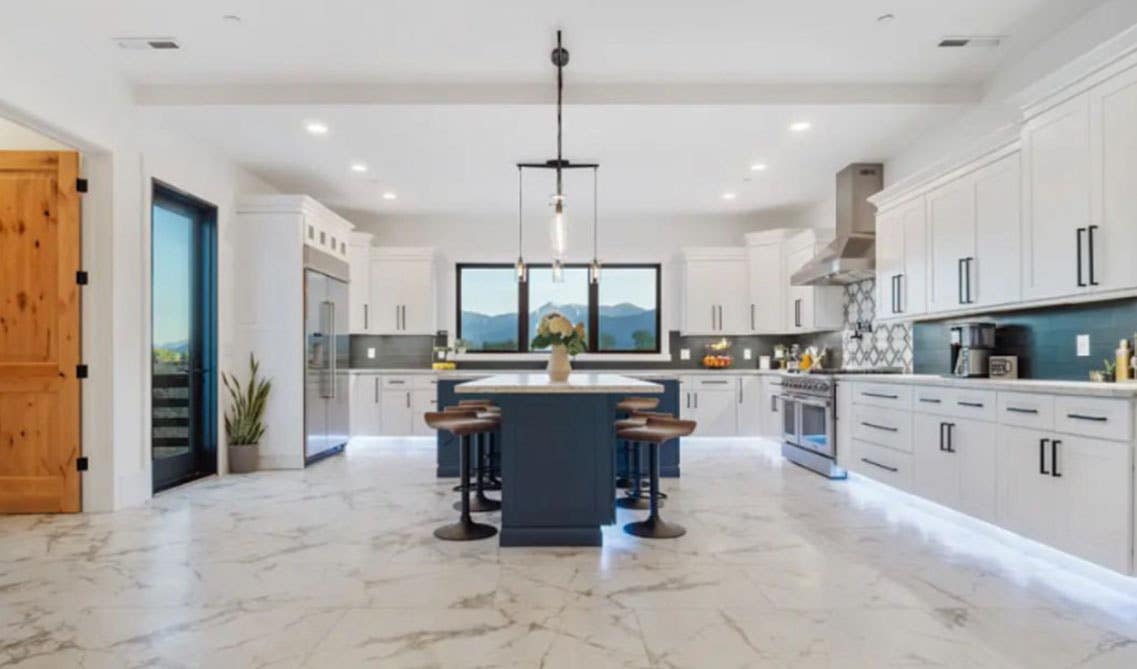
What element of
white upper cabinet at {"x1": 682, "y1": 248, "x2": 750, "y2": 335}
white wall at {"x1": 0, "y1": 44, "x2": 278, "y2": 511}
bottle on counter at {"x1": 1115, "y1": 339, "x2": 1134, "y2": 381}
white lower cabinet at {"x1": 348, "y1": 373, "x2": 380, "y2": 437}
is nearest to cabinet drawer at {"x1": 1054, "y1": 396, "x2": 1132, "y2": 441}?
bottle on counter at {"x1": 1115, "y1": 339, "x2": 1134, "y2": 381}

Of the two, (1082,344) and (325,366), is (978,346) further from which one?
(325,366)

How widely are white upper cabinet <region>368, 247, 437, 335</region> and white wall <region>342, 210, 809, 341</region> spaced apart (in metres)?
0.35

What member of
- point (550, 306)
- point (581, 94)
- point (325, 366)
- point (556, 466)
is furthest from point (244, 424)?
point (581, 94)

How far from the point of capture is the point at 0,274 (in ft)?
14.6

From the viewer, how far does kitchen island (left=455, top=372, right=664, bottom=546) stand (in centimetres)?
363

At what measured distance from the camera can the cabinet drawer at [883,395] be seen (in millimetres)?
4715

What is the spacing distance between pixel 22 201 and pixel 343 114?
2068 mm

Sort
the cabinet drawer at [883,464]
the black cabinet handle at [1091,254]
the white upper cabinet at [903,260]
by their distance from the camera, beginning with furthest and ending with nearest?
the white upper cabinet at [903,260]
the cabinet drawer at [883,464]
the black cabinet handle at [1091,254]

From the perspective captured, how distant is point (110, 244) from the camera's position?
447cm

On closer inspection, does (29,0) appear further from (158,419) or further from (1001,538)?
(1001,538)

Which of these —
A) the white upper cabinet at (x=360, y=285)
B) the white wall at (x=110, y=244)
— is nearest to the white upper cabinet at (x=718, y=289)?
the white upper cabinet at (x=360, y=285)

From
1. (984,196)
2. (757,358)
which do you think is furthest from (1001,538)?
(757,358)

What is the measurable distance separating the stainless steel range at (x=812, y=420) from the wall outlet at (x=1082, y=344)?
197 cm

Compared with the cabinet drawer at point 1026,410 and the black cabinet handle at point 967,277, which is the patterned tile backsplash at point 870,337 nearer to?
the black cabinet handle at point 967,277
